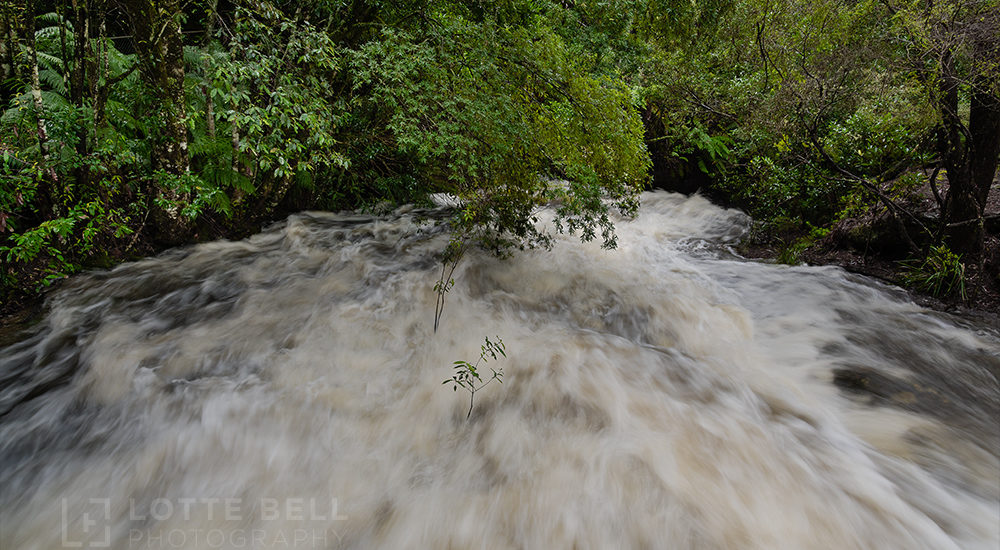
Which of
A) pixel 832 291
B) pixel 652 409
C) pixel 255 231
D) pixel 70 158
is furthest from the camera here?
pixel 255 231

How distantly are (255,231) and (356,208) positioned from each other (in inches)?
72.3

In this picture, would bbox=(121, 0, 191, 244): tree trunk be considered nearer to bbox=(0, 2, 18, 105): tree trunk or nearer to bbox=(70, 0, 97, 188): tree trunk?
bbox=(70, 0, 97, 188): tree trunk

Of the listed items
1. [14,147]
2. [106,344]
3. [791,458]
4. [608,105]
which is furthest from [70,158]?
[791,458]

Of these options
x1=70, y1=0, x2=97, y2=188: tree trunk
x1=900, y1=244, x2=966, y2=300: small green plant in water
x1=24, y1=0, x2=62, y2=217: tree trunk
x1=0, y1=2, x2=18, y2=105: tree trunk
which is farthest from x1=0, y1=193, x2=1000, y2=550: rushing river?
x1=0, y1=2, x2=18, y2=105: tree trunk

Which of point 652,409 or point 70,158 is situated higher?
point 70,158

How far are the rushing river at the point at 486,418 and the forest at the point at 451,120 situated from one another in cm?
83

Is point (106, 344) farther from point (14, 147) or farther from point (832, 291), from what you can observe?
point (832, 291)

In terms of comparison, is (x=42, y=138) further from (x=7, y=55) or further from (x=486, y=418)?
(x=486, y=418)

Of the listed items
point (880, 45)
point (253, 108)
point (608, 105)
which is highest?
point (880, 45)

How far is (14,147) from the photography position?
3.83 metres

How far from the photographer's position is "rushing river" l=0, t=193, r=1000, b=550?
2.18 meters

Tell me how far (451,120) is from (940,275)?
5656 millimetres

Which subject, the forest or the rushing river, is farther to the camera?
the forest

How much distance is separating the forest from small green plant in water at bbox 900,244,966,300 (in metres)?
0.02
